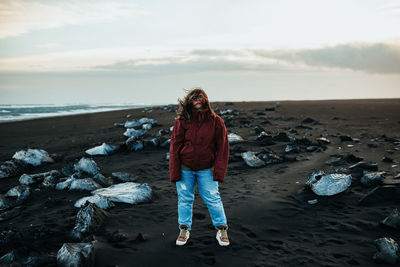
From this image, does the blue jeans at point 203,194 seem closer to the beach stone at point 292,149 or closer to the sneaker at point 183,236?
the sneaker at point 183,236

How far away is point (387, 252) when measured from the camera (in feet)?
11.7

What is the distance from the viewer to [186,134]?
4191 mm

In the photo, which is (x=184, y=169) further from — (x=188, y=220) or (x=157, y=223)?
(x=157, y=223)

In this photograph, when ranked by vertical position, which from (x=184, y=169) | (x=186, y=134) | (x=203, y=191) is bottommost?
(x=203, y=191)

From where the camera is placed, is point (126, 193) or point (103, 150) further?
point (103, 150)

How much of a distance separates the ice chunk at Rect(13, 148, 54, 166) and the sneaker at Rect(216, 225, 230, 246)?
694 centimetres

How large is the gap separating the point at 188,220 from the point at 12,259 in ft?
7.82

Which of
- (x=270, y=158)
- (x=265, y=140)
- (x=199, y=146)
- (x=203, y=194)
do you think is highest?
(x=199, y=146)

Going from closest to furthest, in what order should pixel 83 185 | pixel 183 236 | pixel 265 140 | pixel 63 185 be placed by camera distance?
pixel 183 236, pixel 83 185, pixel 63 185, pixel 265 140

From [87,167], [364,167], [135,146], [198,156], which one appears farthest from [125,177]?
[364,167]

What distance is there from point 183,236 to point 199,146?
1.35 meters

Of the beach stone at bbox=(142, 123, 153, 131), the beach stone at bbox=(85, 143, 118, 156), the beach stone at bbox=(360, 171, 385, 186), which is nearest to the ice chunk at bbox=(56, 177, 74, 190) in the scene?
the beach stone at bbox=(85, 143, 118, 156)

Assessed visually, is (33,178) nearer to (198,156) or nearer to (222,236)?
(198,156)

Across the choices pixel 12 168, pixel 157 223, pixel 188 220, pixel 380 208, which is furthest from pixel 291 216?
pixel 12 168
